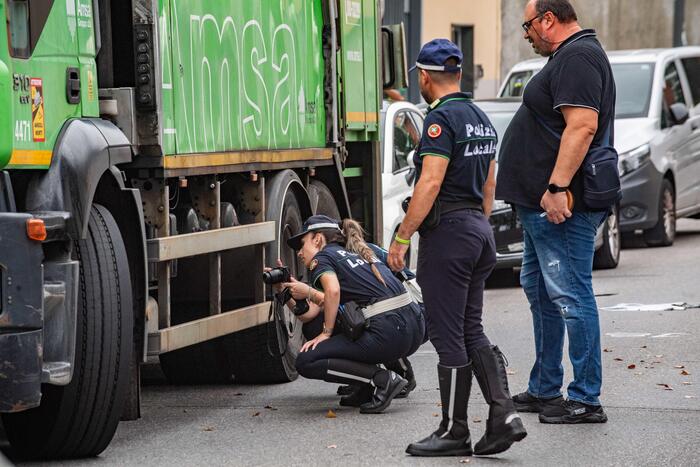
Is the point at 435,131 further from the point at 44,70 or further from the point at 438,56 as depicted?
the point at 44,70

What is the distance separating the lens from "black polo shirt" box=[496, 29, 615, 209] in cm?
751

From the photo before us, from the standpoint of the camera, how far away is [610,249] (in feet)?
51.3

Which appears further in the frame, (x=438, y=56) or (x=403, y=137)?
(x=403, y=137)

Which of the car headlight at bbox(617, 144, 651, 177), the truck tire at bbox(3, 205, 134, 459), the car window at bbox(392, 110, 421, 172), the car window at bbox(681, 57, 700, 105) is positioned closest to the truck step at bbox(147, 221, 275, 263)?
the truck tire at bbox(3, 205, 134, 459)

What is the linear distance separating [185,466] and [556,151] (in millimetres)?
2302

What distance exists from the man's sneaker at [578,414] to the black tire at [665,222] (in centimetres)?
992

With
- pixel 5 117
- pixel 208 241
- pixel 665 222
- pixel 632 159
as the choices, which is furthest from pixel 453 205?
pixel 665 222

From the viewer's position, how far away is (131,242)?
23.6ft

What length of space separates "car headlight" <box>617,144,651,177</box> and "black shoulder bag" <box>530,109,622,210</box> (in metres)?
9.02

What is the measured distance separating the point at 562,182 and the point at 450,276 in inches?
39.0

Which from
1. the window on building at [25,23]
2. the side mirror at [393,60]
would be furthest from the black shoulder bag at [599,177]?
the side mirror at [393,60]

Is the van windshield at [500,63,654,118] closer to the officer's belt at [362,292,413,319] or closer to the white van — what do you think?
the white van

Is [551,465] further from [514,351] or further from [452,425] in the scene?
[514,351]

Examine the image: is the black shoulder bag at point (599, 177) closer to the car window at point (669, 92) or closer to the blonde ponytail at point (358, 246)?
the blonde ponytail at point (358, 246)
